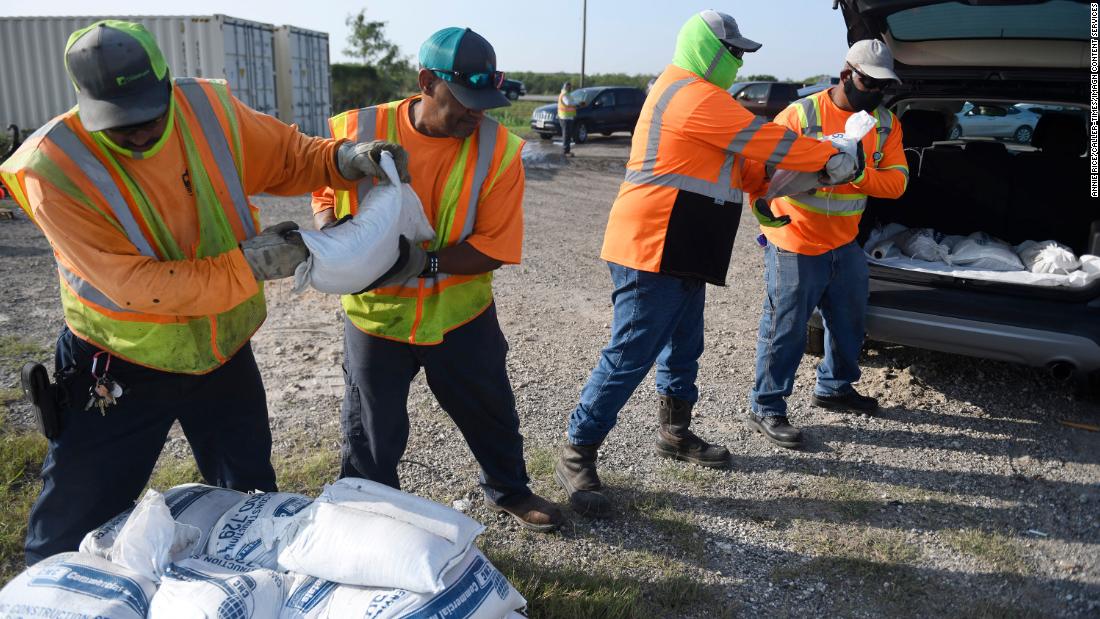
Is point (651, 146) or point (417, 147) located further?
point (651, 146)

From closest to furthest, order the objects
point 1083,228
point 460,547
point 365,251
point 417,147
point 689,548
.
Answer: point 460,547
point 365,251
point 417,147
point 689,548
point 1083,228

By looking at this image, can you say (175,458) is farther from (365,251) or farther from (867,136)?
(867,136)

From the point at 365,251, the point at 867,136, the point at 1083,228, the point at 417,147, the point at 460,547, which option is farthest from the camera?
the point at 1083,228

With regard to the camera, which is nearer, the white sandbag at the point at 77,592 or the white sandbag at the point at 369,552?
the white sandbag at the point at 77,592

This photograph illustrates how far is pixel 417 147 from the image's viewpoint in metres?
2.61

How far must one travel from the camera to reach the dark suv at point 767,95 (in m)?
19.8

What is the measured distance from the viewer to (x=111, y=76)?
1908mm

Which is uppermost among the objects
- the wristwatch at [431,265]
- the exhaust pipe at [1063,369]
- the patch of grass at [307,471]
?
the wristwatch at [431,265]

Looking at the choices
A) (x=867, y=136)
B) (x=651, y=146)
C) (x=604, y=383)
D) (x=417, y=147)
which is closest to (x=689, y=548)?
(x=604, y=383)

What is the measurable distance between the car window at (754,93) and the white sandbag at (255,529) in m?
19.3

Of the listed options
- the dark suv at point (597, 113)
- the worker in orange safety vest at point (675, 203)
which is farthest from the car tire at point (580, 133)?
the worker in orange safety vest at point (675, 203)

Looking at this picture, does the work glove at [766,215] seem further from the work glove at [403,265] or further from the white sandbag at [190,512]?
the white sandbag at [190,512]

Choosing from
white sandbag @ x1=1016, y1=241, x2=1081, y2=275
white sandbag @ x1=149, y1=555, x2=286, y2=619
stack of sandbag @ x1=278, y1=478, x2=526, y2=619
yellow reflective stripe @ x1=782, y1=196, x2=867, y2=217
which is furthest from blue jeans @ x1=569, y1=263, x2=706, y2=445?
white sandbag @ x1=1016, y1=241, x2=1081, y2=275

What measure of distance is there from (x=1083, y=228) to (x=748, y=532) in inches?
128
